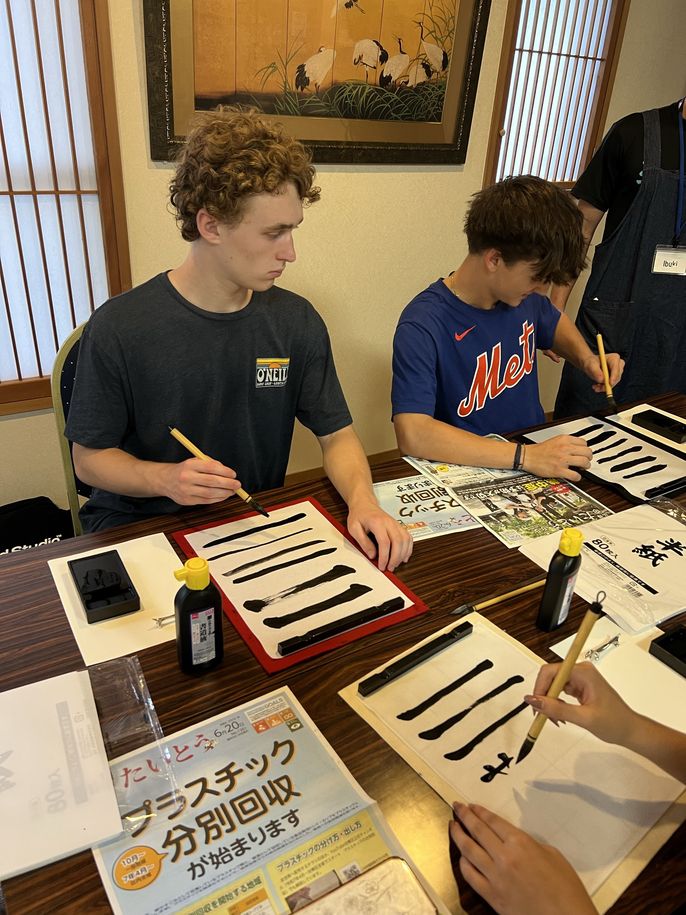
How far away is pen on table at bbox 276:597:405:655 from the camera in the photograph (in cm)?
97

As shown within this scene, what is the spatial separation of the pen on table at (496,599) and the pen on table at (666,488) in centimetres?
46

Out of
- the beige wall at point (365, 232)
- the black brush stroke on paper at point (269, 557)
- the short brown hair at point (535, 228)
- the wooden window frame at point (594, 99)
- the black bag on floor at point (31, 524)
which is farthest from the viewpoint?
the wooden window frame at point (594, 99)

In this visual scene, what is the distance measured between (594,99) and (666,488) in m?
2.62

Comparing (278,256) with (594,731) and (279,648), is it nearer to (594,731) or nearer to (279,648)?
(279,648)

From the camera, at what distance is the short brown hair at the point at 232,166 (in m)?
1.25

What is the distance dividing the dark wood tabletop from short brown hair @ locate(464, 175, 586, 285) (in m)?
0.62

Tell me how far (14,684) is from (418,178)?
2.54m

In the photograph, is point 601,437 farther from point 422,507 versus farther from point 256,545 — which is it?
point 256,545

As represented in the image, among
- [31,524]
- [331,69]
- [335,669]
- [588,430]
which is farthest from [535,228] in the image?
[31,524]

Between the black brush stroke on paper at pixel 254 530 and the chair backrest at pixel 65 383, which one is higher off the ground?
the chair backrest at pixel 65 383

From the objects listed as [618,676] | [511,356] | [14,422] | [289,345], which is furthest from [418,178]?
[618,676]

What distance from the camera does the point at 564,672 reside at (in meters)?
0.80

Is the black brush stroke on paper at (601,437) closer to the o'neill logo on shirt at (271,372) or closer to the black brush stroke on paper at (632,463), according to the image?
the black brush stroke on paper at (632,463)

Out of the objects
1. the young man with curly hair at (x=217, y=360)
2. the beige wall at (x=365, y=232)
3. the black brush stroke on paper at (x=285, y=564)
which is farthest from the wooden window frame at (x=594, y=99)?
the black brush stroke on paper at (x=285, y=564)
